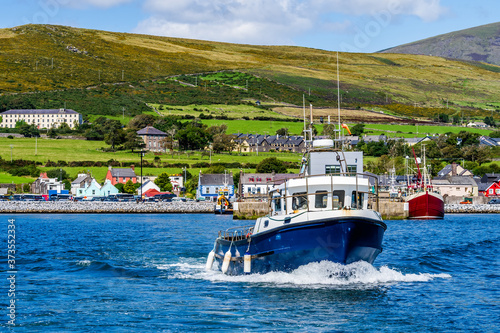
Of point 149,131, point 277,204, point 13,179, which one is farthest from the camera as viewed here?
point 149,131

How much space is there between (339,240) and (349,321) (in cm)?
503

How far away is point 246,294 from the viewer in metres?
24.5

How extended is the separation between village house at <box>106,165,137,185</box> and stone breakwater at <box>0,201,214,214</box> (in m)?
24.2

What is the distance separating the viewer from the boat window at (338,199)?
26.3 m

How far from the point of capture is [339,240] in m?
25.1

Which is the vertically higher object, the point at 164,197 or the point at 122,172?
the point at 122,172

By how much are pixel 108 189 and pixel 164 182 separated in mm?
10854

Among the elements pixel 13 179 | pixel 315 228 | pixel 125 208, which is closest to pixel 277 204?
pixel 315 228

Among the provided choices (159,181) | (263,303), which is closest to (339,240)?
(263,303)

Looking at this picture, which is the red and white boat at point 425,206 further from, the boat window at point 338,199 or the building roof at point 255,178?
the boat window at point 338,199

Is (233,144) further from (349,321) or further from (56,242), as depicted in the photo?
(349,321)

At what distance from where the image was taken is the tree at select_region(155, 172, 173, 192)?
119 m

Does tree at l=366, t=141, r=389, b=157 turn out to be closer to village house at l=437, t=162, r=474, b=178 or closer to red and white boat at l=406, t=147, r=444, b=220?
village house at l=437, t=162, r=474, b=178

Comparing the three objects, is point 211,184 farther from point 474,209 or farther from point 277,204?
point 277,204
